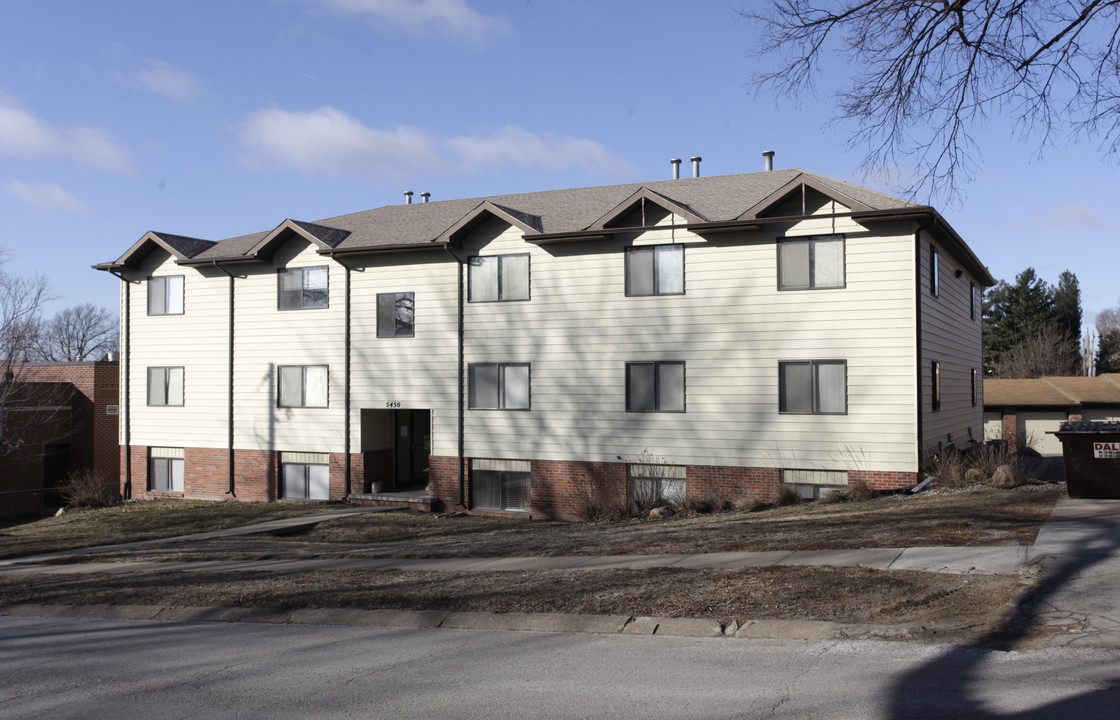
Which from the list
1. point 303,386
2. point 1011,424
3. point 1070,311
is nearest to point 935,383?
point 303,386

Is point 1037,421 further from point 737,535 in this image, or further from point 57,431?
point 57,431

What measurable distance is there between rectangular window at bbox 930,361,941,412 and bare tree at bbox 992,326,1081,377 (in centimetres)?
4580

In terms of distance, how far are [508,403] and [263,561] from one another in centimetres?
1026

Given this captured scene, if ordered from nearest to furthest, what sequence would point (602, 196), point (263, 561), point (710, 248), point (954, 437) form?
point (263, 561), point (710, 248), point (954, 437), point (602, 196)

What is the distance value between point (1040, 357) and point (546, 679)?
65164 millimetres

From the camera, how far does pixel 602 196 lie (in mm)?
26266

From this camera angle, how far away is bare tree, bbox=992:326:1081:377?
62.3 metres

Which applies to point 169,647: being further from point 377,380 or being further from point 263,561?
point 377,380

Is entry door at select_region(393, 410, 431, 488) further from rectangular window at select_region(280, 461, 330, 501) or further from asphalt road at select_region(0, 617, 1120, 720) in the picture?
asphalt road at select_region(0, 617, 1120, 720)

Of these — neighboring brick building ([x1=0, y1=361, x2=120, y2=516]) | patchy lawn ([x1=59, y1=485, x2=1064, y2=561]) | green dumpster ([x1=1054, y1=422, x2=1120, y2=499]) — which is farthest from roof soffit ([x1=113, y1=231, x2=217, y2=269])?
green dumpster ([x1=1054, y1=422, x2=1120, y2=499])

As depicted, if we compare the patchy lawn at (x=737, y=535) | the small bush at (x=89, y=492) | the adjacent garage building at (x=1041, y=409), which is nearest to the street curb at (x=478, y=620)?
the patchy lawn at (x=737, y=535)

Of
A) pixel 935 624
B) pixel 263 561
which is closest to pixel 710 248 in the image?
pixel 263 561

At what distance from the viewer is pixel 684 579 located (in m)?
9.91

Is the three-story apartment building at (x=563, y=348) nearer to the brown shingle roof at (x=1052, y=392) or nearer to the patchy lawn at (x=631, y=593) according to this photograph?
the patchy lawn at (x=631, y=593)
